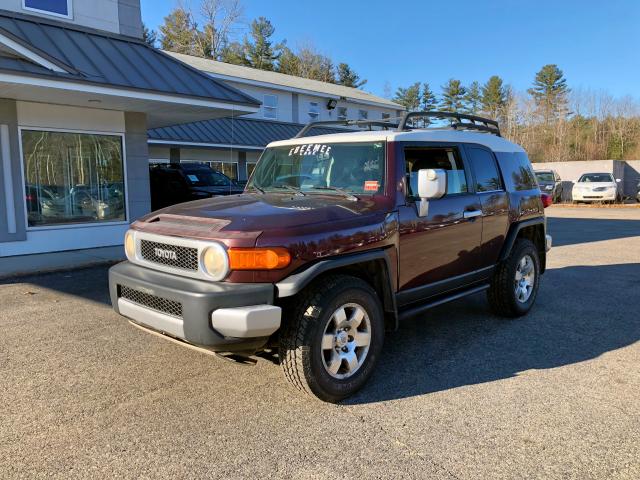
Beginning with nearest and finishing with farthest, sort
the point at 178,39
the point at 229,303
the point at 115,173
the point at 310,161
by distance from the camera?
the point at 229,303 < the point at 310,161 < the point at 115,173 < the point at 178,39

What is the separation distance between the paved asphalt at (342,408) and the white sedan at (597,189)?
75.0 feet

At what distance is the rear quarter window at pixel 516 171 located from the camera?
5.57 m

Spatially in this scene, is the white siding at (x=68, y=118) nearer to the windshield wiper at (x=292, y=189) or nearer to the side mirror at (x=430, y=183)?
the windshield wiper at (x=292, y=189)

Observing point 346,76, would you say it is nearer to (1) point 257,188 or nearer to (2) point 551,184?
(2) point 551,184

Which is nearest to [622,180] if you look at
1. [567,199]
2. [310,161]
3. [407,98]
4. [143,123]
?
[567,199]

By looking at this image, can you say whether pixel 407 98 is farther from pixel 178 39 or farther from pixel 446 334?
pixel 446 334

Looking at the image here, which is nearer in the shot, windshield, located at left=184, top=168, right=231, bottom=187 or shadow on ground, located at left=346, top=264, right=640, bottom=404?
shadow on ground, located at left=346, top=264, right=640, bottom=404

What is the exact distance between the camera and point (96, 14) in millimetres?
10094

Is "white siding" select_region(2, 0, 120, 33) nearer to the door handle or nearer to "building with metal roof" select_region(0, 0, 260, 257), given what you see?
"building with metal roof" select_region(0, 0, 260, 257)

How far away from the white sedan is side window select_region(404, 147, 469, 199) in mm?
24358

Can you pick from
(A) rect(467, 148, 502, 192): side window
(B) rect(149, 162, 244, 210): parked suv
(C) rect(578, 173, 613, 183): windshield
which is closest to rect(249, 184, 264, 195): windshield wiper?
(A) rect(467, 148, 502, 192): side window

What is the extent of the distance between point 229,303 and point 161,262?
0.86 meters

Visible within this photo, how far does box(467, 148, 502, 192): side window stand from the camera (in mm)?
5125

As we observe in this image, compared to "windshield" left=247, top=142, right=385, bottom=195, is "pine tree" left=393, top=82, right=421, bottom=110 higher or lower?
higher
